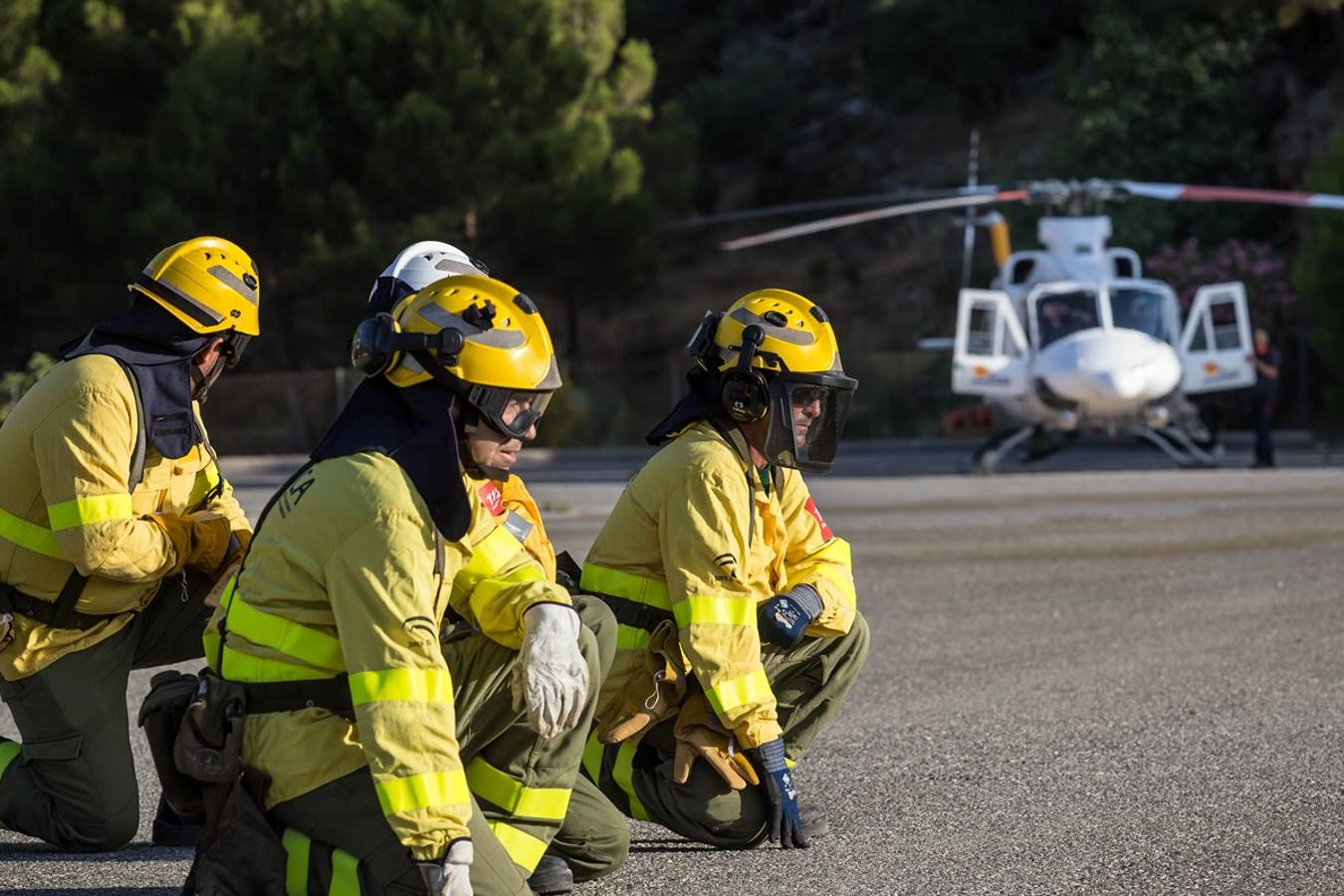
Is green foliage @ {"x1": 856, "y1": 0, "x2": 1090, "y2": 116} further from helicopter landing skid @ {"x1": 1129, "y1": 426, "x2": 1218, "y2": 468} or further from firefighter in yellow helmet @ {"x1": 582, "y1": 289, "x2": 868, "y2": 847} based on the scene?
firefighter in yellow helmet @ {"x1": 582, "y1": 289, "x2": 868, "y2": 847}

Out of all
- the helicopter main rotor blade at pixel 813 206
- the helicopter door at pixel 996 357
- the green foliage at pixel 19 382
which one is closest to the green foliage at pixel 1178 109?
the helicopter main rotor blade at pixel 813 206

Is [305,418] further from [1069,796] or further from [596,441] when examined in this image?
[1069,796]

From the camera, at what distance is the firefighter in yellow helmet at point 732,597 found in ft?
16.8

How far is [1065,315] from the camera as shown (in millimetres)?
20688

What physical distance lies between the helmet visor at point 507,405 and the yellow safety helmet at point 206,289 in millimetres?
1578

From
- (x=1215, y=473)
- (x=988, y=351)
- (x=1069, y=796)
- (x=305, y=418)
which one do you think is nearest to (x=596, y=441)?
(x=305, y=418)

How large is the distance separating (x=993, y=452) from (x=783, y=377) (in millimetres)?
16611

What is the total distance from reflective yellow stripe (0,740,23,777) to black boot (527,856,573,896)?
167 centimetres

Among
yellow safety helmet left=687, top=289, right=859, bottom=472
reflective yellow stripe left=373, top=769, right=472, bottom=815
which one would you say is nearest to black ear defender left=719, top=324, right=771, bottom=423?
yellow safety helmet left=687, top=289, right=859, bottom=472

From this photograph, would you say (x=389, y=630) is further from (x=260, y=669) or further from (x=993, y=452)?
(x=993, y=452)

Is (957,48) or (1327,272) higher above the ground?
(957,48)

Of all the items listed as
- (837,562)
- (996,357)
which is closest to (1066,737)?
(837,562)

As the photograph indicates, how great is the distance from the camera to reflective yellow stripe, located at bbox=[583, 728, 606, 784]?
5.52 m

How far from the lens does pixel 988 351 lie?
21.4 metres
